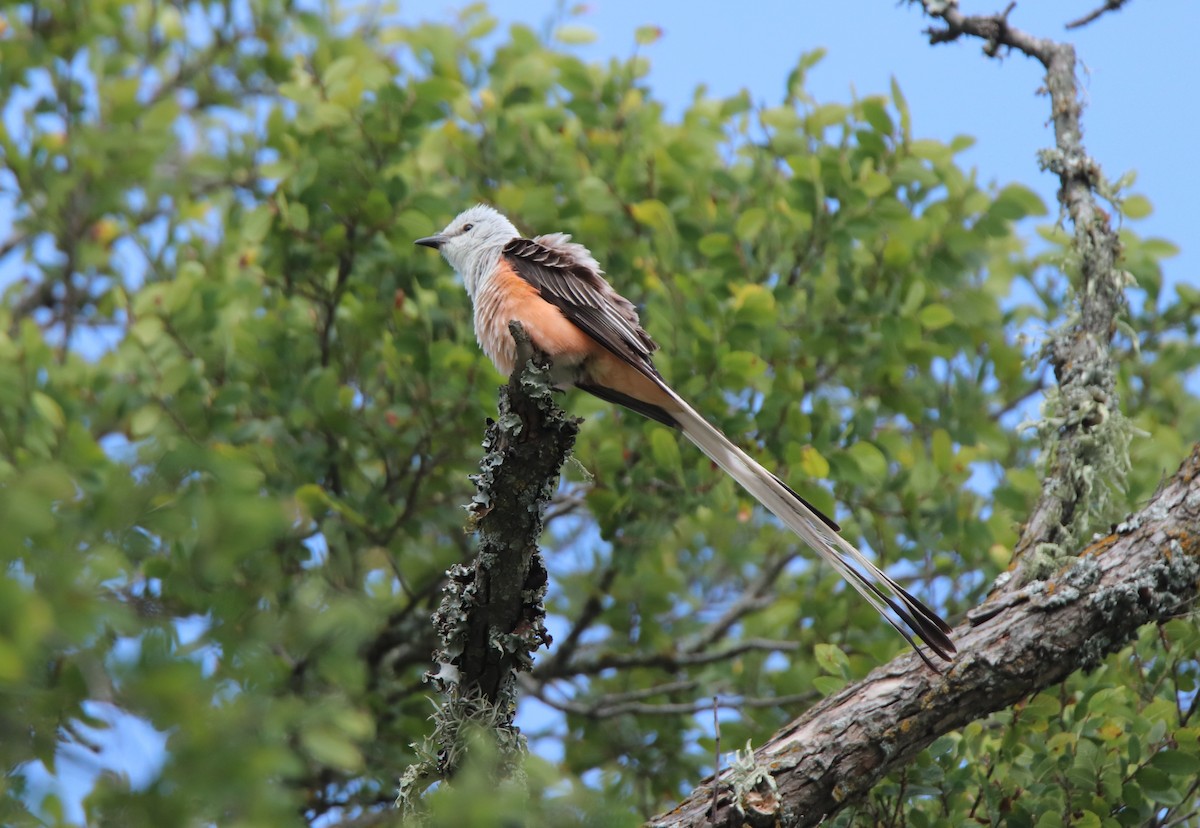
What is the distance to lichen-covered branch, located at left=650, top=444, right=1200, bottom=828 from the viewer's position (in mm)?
→ 2840

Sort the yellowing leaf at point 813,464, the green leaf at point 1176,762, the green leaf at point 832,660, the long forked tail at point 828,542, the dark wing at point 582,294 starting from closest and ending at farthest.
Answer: the long forked tail at point 828,542 → the green leaf at point 1176,762 → the green leaf at point 832,660 → the dark wing at point 582,294 → the yellowing leaf at point 813,464

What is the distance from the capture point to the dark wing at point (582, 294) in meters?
3.76

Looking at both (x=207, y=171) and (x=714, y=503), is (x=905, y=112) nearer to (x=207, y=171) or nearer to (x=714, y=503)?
(x=714, y=503)

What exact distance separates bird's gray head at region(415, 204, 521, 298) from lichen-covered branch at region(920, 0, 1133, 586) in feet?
6.20

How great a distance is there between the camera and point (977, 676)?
2.93 meters

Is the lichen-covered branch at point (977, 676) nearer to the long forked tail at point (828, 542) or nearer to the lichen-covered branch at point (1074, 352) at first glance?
the long forked tail at point (828, 542)

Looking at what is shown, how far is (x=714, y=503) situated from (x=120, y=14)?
4969 millimetres

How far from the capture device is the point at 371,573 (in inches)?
223

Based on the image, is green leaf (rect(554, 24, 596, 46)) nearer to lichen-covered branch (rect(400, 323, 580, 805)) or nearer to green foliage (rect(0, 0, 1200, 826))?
green foliage (rect(0, 0, 1200, 826))

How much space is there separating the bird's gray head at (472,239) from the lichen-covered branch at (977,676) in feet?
7.42

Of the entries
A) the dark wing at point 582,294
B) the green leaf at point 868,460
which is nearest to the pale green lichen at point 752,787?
the dark wing at point 582,294

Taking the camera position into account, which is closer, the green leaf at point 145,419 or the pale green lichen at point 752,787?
the pale green lichen at point 752,787

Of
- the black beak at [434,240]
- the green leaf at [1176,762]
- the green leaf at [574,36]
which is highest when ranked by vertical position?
the green leaf at [574,36]

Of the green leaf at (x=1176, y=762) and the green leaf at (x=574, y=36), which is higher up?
the green leaf at (x=574, y=36)
